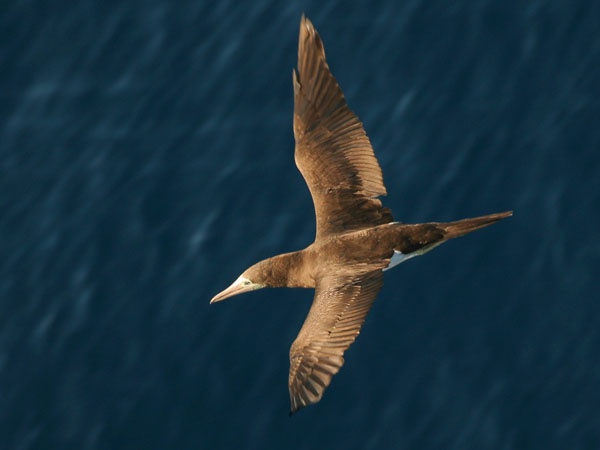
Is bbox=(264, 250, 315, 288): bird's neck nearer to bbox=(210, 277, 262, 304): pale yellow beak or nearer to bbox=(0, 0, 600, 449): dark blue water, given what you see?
bbox=(210, 277, 262, 304): pale yellow beak

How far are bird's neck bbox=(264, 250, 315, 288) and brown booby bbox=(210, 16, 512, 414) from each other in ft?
0.04

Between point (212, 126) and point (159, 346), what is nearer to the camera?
point (159, 346)

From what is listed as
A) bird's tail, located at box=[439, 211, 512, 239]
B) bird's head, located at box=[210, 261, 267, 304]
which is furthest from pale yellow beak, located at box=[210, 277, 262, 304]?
bird's tail, located at box=[439, 211, 512, 239]

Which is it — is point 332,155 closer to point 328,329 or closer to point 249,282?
point 249,282

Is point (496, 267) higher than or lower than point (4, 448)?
higher

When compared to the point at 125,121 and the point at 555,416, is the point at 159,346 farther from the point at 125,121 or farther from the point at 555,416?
the point at 555,416

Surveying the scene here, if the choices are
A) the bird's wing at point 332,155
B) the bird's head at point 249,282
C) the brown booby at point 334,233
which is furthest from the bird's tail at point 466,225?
the bird's head at point 249,282

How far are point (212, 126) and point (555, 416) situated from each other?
21.1 ft

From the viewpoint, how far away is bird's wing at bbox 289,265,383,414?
32.4 feet

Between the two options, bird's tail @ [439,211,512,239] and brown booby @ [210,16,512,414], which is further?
bird's tail @ [439,211,512,239]

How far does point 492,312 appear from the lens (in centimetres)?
1237

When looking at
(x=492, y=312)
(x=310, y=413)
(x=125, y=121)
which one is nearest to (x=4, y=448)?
(x=310, y=413)

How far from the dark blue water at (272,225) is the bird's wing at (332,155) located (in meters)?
1.53

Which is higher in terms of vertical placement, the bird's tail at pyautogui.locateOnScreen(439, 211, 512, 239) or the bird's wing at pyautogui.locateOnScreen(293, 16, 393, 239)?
the bird's wing at pyautogui.locateOnScreen(293, 16, 393, 239)
